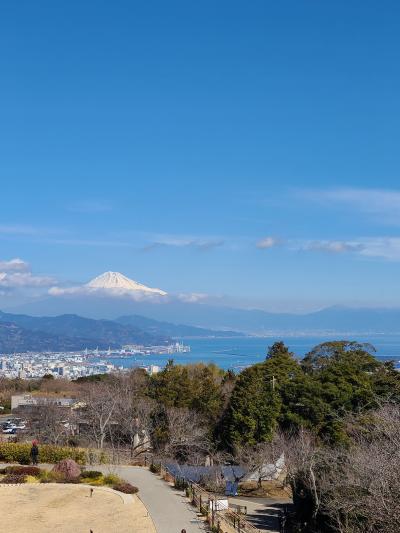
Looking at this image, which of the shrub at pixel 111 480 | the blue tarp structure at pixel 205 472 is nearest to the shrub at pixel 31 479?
the shrub at pixel 111 480

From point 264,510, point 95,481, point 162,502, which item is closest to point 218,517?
point 162,502

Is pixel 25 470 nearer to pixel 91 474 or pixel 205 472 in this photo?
pixel 91 474

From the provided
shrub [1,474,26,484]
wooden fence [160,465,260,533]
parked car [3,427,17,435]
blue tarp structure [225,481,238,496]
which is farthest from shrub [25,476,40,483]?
parked car [3,427,17,435]

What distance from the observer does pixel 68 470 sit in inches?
911

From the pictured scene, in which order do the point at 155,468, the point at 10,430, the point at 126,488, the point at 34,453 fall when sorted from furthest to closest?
the point at 10,430 < the point at 34,453 < the point at 155,468 < the point at 126,488

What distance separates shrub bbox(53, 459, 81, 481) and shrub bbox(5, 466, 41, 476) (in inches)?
24.3

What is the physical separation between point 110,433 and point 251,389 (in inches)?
288

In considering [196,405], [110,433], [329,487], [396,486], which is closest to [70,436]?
[110,433]

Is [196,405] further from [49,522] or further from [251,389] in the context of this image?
[49,522]

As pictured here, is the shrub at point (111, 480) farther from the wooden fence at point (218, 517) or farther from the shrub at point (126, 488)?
the wooden fence at point (218, 517)

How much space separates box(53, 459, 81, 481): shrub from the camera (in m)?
22.8

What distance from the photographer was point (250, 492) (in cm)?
2883

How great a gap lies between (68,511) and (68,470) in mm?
4394

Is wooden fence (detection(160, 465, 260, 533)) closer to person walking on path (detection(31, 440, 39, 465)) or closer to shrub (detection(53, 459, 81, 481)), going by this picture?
shrub (detection(53, 459, 81, 481))
